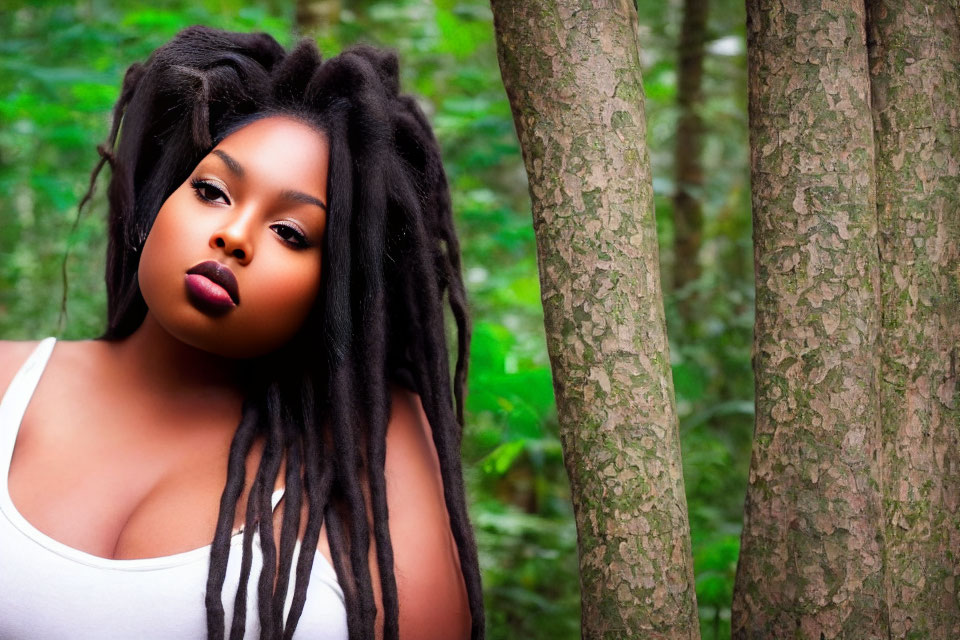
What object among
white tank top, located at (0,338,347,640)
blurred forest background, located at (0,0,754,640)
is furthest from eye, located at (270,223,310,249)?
blurred forest background, located at (0,0,754,640)

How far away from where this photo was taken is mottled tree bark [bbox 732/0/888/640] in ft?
4.02

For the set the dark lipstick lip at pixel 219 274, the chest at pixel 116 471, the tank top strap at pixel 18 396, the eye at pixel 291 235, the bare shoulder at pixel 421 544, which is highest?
the eye at pixel 291 235

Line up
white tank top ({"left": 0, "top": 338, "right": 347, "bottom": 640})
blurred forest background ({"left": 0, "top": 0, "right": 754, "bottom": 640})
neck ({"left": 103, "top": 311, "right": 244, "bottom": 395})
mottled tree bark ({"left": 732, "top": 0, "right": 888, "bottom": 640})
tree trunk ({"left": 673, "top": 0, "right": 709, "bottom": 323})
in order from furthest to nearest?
tree trunk ({"left": 673, "top": 0, "right": 709, "bottom": 323}), blurred forest background ({"left": 0, "top": 0, "right": 754, "bottom": 640}), neck ({"left": 103, "top": 311, "right": 244, "bottom": 395}), white tank top ({"left": 0, "top": 338, "right": 347, "bottom": 640}), mottled tree bark ({"left": 732, "top": 0, "right": 888, "bottom": 640})

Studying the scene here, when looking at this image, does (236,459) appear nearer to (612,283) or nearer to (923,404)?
(612,283)

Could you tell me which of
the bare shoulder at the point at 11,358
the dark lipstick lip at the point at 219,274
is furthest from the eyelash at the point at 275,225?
the bare shoulder at the point at 11,358

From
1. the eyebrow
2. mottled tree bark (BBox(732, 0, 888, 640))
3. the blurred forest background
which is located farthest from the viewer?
the blurred forest background

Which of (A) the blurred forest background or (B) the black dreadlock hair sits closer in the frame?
(B) the black dreadlock hair

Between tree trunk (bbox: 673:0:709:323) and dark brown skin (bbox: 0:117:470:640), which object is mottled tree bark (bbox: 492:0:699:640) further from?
tree trunk (bbox: 673:0:709:323)

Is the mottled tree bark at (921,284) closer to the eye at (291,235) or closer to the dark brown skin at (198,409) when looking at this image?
the dark brown skin at (198,409)

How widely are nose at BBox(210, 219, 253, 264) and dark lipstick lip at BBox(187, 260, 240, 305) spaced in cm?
3

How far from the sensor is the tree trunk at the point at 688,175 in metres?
3.75

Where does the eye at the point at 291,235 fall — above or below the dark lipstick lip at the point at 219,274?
above

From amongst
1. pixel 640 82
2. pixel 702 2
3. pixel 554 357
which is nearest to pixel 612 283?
pixel 554 357

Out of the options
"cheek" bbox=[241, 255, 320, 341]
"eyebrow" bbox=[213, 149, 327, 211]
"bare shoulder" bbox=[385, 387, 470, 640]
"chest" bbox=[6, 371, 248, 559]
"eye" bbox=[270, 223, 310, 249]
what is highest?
"eyebrow" bbox=[213, 149, 327, 211]
